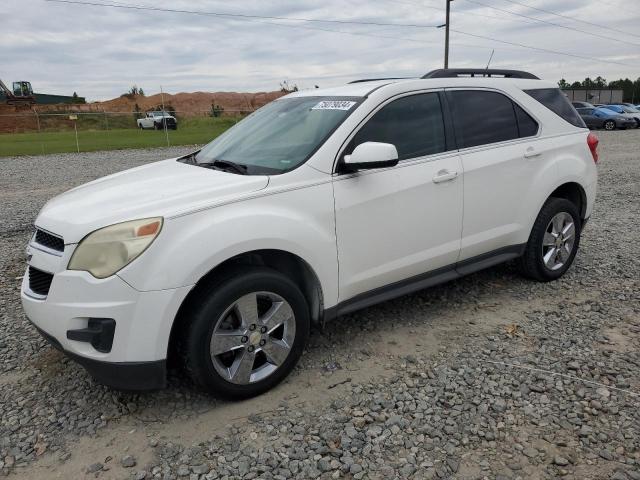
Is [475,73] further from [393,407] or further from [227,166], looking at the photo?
[393,407]

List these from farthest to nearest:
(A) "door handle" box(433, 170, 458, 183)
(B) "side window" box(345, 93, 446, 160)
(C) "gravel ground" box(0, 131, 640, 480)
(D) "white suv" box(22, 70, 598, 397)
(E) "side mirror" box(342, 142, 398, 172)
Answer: (A) "door handle" box(433, 170, 458, 183) < (B) "side window" box(345, 93, 446, 160) < (E) "side mirror" box(342, 142, 398, 172) < (D) "white suv" box(22, 70, 598, 397) < (C) "gravel ground" box(0, 131, 640, 480)

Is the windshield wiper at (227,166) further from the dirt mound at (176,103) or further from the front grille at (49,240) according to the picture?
the dirt mound at (176,103)

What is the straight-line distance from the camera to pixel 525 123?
433 cm

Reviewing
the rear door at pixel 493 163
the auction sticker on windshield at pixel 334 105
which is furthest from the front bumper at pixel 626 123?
Answer: the auction sticker on windshield at pixel 334 105

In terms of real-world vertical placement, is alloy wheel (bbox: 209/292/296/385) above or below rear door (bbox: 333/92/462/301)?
below

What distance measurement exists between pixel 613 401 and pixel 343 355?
1.62 meters

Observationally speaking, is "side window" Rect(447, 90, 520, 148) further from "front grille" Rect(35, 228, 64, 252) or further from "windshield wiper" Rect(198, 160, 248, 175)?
"front grille" Rect(35, 228, 64, 252)

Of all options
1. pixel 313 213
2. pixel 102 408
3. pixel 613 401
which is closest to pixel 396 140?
pixel 313 213

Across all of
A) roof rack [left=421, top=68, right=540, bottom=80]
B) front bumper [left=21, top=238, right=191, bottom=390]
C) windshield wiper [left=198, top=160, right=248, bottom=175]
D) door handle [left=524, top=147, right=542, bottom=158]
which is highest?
roof rack [left=421, top=68, right=540, bottom=80]

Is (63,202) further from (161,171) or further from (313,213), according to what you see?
(313,213)

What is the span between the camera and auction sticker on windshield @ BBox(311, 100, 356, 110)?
3.49m

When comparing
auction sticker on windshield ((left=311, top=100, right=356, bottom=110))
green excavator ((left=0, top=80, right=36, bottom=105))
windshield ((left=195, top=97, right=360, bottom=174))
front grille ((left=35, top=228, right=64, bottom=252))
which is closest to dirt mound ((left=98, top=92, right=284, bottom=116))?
green excavator ((left=0, top=80, right=36, bottom=105))

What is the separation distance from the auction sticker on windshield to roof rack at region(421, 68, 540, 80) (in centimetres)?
81

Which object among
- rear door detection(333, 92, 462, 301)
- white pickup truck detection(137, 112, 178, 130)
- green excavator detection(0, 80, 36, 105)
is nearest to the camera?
rear door detection(333, 92, 462, 301)
